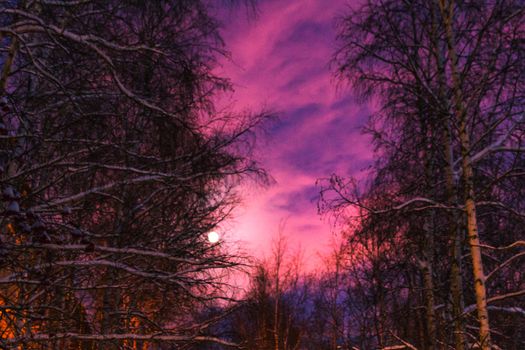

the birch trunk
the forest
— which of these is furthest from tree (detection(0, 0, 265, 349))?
the birch trunk

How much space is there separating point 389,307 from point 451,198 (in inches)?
793

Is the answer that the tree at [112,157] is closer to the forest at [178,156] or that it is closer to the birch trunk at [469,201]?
the forest at [178,156]

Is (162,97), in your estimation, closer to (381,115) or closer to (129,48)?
(129,48)

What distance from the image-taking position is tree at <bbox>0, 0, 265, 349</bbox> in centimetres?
502

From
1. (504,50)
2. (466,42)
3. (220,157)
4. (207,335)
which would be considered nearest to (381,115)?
(466,42)

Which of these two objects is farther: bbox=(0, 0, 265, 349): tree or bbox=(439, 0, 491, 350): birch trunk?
bbox=(439, 0, 491, 350): birch trunk

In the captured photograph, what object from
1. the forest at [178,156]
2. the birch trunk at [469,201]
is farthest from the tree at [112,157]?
the birch trunk at [469,201]

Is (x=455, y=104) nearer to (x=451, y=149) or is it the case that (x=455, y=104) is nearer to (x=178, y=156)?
(x=451, y=149)

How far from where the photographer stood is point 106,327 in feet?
23.4

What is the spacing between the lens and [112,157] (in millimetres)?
6957

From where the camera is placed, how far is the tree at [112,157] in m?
5.02

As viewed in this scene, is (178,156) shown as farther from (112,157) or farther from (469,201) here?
(469,201)

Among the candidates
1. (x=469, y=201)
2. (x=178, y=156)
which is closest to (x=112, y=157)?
(x=178, y=156)

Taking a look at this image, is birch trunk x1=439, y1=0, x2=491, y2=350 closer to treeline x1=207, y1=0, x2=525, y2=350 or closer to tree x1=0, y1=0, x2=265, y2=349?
treeline x1=207, y1=0, x2=525, y2=350
